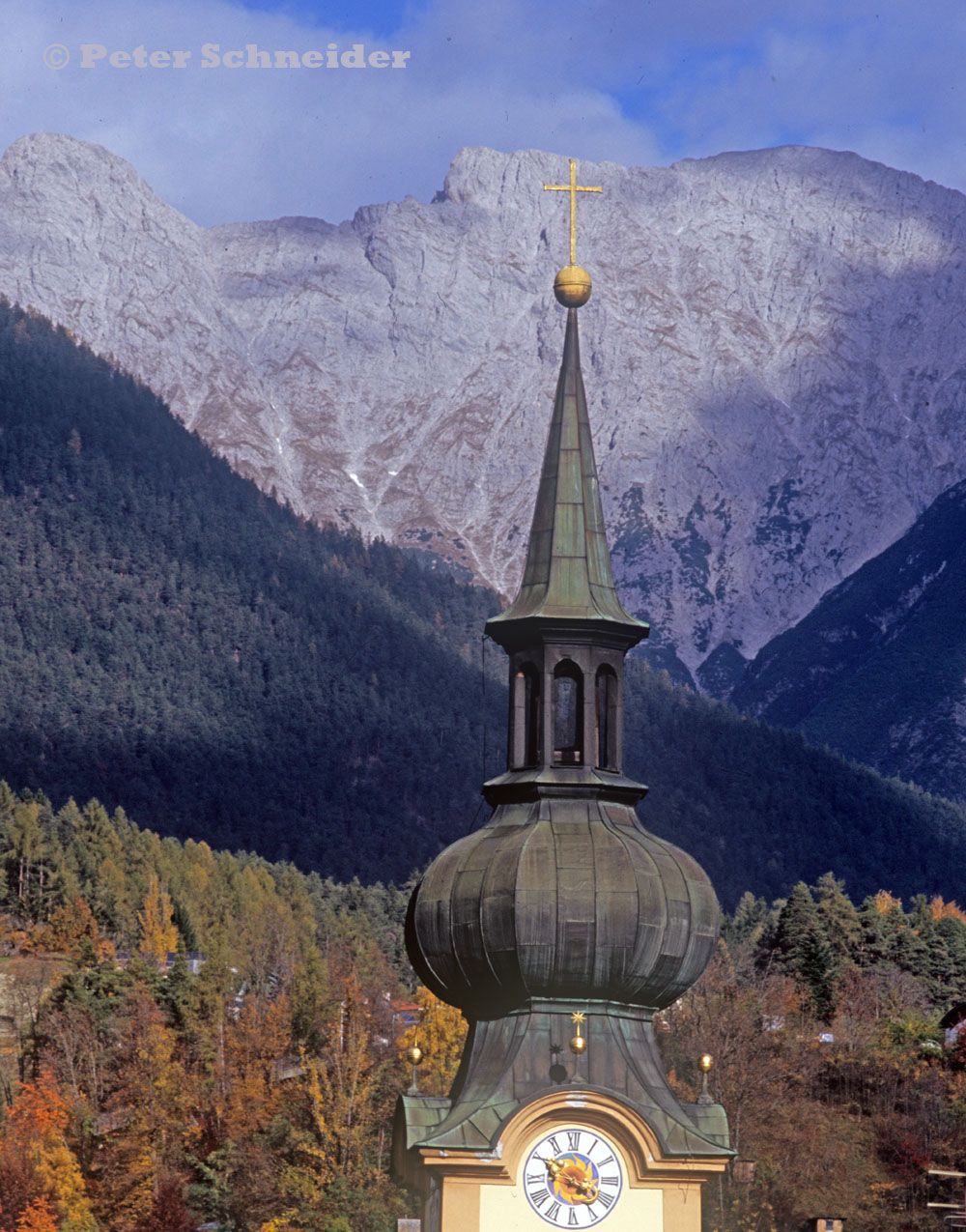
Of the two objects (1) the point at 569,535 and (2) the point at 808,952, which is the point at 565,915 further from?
(2) the point at 808,952

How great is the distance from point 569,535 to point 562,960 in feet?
29.7

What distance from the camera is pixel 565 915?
48.3 meters

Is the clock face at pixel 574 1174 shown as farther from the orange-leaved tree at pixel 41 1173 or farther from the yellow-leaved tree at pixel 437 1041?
the orange-leaved tree at pixel 41 1173

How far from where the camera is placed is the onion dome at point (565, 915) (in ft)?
159

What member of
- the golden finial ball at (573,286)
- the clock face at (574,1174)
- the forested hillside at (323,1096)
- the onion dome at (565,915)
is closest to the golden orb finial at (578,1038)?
the onion dome at (565,915)

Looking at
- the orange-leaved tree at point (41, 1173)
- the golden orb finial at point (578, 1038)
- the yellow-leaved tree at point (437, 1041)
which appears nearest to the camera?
the golden orb finial at point (578, 1038)

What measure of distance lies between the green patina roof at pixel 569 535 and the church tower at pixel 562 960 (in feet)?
0.17

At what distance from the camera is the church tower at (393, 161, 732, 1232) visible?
46750 millimetres

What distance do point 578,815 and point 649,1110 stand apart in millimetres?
5797

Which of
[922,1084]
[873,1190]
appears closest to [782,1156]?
[873,1190]

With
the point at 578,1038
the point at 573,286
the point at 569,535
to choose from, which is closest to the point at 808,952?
the point at 573,286

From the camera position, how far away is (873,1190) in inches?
5527

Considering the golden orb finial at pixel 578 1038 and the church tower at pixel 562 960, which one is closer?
the church tower at pixel 562 960

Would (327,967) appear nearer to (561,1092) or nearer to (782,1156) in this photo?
(782,1156)
